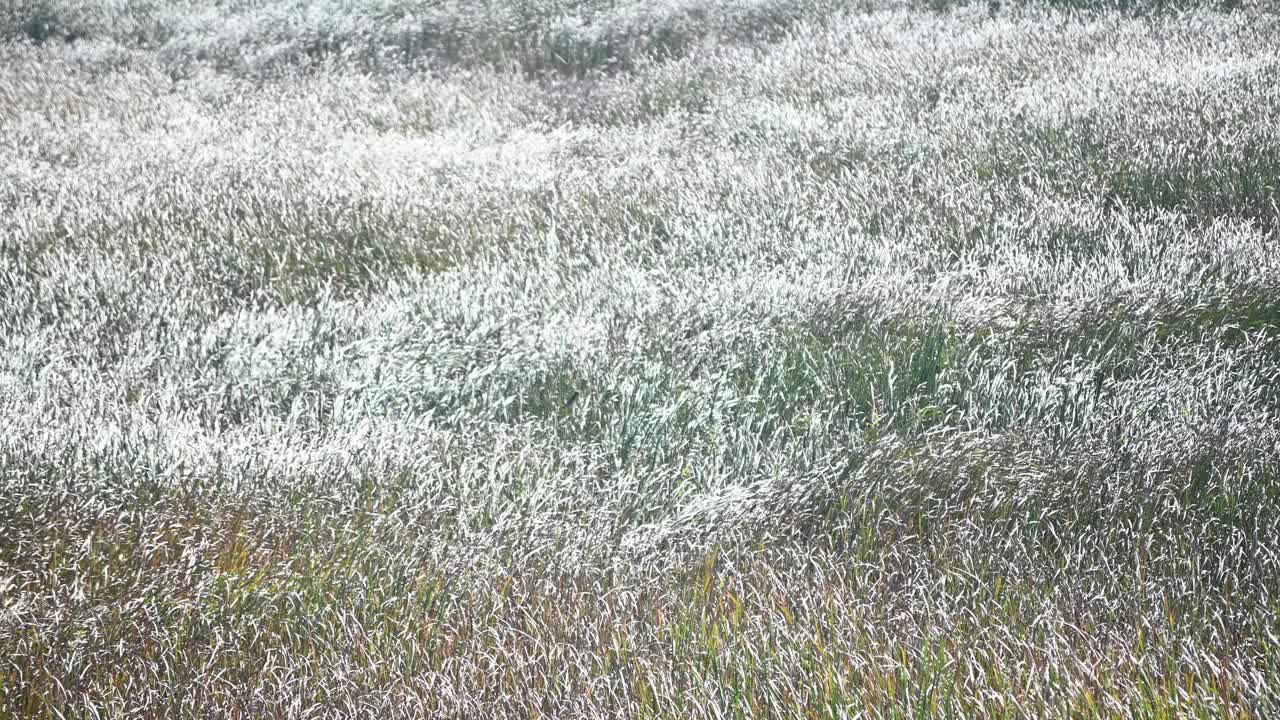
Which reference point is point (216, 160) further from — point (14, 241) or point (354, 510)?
point (354, 510)

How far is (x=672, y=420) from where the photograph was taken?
2.30 meters

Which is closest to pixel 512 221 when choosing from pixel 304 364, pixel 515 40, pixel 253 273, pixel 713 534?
pixel 253 273

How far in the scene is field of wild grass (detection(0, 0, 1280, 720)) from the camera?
1553mm

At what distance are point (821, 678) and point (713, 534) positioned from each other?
0.49 m

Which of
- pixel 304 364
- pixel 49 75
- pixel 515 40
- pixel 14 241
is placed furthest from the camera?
pixel 515 40

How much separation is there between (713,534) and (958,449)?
65cm

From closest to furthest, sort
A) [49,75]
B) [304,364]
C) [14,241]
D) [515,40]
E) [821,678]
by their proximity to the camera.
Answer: [821,678]
[304,364]
[14,241]
[49,75]
[515,40]

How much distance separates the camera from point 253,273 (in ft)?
11.6

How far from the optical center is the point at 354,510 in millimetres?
1941

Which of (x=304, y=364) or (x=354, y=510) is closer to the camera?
(x=354, y=510)

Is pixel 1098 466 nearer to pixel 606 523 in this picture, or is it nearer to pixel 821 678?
pixel 821 678

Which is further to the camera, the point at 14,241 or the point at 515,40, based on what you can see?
the point at 515,40

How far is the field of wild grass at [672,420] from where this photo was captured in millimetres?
1553

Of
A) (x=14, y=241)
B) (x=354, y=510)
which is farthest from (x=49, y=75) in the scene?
(x=354, y=510)
